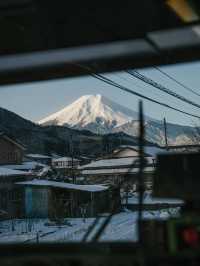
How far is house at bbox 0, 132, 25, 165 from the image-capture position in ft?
203

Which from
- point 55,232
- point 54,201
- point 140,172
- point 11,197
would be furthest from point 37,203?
point 140,172

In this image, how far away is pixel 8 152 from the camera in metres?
62.1

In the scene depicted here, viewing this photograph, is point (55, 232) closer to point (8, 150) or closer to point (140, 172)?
point (140, 172)

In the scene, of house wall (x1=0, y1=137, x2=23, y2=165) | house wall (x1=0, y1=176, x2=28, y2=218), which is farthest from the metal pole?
house wall (x1=0, y1=137, x2=23, y2=165)

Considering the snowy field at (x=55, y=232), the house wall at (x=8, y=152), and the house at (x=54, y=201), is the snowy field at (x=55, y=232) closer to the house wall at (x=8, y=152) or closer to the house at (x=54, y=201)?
the house at (x=54, y=201)

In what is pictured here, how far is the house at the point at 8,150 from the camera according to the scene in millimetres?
61834

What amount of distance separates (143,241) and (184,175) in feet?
2.46

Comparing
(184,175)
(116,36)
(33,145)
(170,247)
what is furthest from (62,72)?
(33,145)

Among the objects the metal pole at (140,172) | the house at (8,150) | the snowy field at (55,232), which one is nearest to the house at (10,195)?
the snowy field at (55,232)

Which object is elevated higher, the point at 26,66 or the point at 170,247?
the point at 26,66

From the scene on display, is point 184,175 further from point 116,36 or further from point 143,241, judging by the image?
point 116,36

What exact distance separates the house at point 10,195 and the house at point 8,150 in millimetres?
18590

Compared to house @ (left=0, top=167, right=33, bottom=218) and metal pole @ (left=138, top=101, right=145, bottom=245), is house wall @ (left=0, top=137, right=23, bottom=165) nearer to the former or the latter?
house @ (left=0, top=167, right=33, bottom=218)

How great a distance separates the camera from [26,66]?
7.27m
